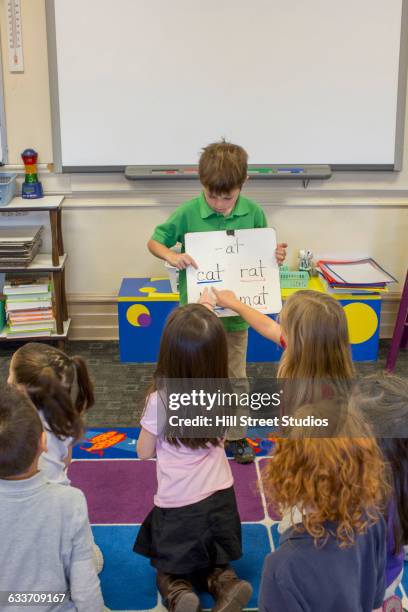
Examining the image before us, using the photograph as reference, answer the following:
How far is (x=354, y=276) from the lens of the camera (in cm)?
374

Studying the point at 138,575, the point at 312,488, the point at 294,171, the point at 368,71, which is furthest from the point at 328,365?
the point at 368,71

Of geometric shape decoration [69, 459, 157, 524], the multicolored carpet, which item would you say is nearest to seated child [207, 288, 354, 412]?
the multicolored carpet

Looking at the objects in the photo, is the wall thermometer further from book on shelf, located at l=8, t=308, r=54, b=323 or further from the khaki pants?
the khaki pants

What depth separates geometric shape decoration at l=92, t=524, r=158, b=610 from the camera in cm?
212

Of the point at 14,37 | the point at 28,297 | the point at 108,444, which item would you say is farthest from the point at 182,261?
the point at 14,37

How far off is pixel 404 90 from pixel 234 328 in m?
1.81

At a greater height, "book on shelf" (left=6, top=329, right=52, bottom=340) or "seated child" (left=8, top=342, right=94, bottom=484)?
"seated child" (left=8, top=342, right=94, bottom=484)

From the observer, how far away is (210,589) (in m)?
2.07

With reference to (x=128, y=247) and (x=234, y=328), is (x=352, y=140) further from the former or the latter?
(x=234, y=328)

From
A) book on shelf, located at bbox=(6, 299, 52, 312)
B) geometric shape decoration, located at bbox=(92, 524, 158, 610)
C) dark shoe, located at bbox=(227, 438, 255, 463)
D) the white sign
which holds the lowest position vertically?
geometric shape decoration, located at bbox=(92, 524, 158, 610)

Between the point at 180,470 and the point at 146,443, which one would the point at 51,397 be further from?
the point at 180,470

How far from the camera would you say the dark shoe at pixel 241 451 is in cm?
285

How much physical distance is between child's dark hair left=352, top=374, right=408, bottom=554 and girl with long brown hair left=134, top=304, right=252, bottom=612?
18.8 inches

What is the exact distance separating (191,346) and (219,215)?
2.73ft
